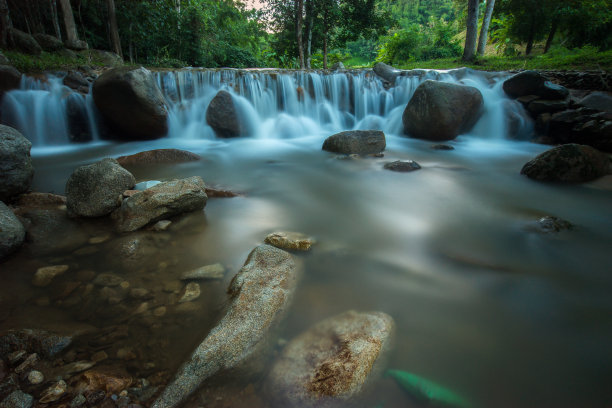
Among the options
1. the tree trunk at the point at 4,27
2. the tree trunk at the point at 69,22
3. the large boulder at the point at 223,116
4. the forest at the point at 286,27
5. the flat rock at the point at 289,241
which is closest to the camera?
the flat rock at the point at 289,241

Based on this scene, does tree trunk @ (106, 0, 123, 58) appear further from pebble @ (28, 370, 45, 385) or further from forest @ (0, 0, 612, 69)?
pebble @ (28, 370, 45, 385)

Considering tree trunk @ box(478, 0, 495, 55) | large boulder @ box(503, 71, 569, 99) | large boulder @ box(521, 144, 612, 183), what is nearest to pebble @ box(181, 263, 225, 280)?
large boulder @ box(521, 144, 612, 183)

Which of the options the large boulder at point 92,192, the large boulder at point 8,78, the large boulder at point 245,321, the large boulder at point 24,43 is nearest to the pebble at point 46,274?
the large boulder at point 92,192

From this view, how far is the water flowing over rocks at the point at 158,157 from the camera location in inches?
198

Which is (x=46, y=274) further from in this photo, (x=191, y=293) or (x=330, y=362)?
(x=330, y=362)

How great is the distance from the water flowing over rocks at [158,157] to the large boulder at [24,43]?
846 cm

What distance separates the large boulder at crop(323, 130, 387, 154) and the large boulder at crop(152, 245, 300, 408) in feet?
13.9

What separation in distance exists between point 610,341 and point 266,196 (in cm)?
341

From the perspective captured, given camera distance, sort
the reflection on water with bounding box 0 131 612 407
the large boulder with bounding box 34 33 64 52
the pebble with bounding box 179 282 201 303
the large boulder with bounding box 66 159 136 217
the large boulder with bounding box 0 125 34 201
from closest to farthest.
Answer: the reflection on water with bounding box 0 131 612 407 < the pebble with bounding box 179 282 201 303 < the large boulder with bounding box 66 159 136 217 < the large boulder with bounding box 0 125 34 201 < the large boulder with bounding box 34 33 64 52

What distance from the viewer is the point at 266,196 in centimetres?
405

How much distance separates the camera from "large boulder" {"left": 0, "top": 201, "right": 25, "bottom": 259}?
7.38 feet

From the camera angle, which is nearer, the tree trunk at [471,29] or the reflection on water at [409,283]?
the reflection on water at [409,283]

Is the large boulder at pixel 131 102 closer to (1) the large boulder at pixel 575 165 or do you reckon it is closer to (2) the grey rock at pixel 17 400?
(2) the grey rock at pixel 17 400

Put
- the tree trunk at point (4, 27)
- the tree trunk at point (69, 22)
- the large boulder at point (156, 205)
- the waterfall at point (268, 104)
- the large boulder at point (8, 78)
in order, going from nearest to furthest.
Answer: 1. the large boulder at point (156, 205)
2. the large boulder at point (8, 78)
3. the waterfall at point (268, 104)
4. the tree trunk at point (4, 27)
5. the tree trunk at point (69, 22)
